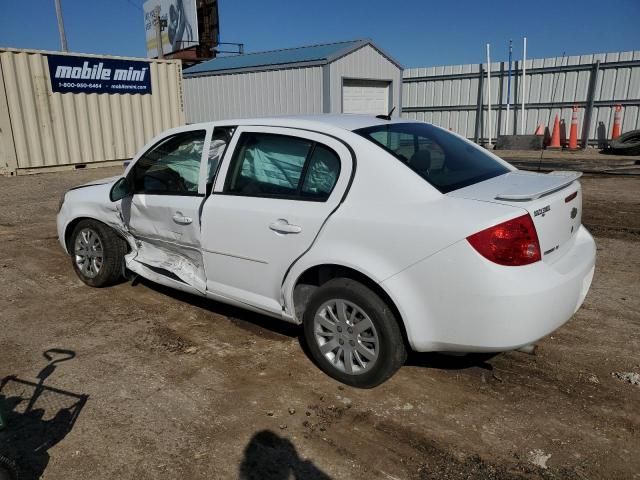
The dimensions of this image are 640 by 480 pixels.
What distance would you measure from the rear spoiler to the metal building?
13.9m

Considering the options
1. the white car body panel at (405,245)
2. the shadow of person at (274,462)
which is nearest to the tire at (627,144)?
the white car body panel at (405,245)

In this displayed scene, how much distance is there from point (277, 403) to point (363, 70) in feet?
54.5

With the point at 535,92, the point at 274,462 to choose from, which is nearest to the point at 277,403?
the point at 274,462

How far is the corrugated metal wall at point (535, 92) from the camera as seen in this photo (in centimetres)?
1656

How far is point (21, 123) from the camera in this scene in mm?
12555

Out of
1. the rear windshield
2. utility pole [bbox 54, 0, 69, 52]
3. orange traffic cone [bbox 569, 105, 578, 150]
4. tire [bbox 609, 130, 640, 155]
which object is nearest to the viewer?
the rear windshield

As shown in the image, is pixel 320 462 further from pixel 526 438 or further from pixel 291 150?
pixel 291 150

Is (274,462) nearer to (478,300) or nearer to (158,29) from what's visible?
(478,300)

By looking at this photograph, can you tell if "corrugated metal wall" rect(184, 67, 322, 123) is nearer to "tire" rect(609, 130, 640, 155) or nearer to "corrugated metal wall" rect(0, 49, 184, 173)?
"corrugated metal wall" rect(0, 49, 184, 173)

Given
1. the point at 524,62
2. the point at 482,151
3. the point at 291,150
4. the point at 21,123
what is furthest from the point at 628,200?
the point at 21,123

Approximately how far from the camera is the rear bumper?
253 cm

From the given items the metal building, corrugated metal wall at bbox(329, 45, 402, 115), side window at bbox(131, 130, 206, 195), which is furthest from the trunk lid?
the metal building

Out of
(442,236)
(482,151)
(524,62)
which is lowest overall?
(442,236)

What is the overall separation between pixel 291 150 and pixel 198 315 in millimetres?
1744
